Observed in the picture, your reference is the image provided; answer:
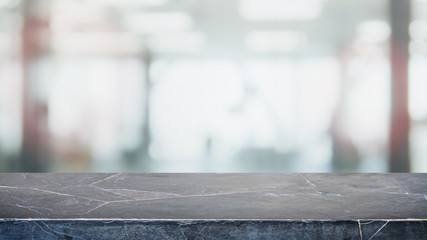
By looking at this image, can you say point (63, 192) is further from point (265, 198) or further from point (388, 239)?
point (388, 239)

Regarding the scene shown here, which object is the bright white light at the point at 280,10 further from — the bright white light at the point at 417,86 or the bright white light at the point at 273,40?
the bright white light at the point at 417,86

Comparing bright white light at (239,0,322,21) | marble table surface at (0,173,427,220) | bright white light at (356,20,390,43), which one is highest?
bright white light at (239,0,322,21)

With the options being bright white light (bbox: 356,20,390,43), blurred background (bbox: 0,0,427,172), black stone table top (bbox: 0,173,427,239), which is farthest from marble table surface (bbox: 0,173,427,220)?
bright white light (bbox: 356,20,390,43)

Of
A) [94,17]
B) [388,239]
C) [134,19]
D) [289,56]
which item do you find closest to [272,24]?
[289,56]

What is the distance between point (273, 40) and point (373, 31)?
24.1 inches

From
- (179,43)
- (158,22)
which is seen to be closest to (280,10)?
(179,43)

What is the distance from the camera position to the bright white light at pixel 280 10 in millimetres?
3160

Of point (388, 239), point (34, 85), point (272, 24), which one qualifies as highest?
point (272, 24)

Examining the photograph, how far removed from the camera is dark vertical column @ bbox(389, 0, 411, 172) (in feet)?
10.5

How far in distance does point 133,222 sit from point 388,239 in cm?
57

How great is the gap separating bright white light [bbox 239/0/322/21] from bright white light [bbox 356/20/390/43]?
1.01 ft

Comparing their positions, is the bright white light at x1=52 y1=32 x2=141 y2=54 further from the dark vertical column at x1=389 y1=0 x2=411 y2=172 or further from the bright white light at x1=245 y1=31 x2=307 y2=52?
the dark vertical column at x1=389 y1=0 x2=411 y2=172

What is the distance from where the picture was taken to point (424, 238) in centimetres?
117

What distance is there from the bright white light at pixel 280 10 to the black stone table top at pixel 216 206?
148 cm
